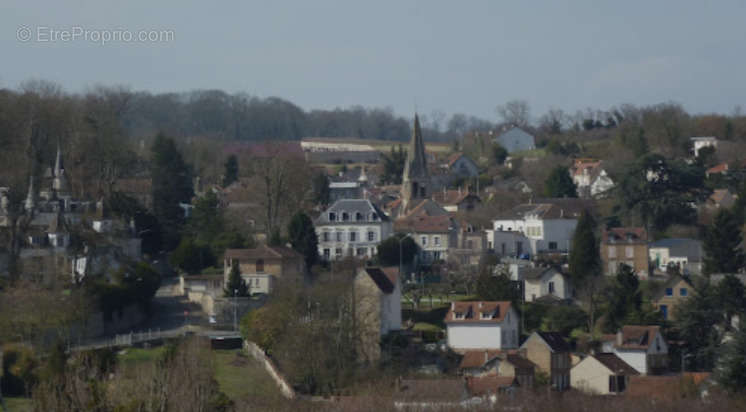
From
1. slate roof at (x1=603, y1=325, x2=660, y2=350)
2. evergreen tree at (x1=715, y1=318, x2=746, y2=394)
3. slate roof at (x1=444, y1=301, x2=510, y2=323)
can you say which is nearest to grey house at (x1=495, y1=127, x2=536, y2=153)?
slate roof at (x1=444, y1=301, x2=510, y2=323)

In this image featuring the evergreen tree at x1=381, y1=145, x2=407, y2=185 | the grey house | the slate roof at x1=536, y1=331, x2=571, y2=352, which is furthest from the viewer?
the grey house

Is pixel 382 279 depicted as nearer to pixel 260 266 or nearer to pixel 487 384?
pixel 260 266

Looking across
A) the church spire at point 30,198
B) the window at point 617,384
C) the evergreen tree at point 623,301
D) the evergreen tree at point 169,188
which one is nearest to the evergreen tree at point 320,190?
the evergreen tree at point 169,188

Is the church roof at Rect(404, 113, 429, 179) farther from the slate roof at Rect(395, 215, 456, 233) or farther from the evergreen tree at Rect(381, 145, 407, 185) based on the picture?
the evergreen tree at Rect(381, 145, 407, 185)

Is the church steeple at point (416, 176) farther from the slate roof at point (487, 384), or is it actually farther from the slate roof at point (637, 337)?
the slate roof at point (487, 384)

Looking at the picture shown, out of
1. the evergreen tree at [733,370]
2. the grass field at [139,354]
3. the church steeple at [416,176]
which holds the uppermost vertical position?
the church steeple at [416,176]
